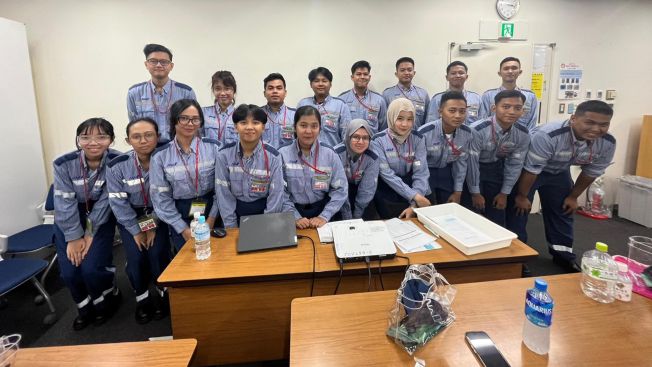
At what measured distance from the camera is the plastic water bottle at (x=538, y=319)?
2.77 ft

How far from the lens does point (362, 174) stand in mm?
2457

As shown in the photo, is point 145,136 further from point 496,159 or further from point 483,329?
point 496,159

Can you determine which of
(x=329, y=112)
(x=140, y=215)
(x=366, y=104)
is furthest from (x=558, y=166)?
(x=140, y=215)

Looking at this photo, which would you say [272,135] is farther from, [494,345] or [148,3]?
[494,345]

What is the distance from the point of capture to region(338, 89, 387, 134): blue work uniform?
3430mm

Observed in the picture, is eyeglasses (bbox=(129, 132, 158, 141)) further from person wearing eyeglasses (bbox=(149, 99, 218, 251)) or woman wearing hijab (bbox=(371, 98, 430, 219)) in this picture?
woman wearing hijab (bbox=(371, 98, 430, 219))

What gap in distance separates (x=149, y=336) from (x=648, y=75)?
6195 millimetres

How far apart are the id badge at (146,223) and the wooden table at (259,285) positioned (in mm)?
809

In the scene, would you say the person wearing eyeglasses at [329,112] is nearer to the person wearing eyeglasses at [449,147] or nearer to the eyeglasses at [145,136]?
the person wearing eyeglasses at [449,147]

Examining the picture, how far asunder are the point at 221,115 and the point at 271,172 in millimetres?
1313

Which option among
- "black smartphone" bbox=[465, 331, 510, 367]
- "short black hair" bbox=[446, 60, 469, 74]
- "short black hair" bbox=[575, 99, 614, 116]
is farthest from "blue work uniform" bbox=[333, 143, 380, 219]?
"short black hair" bbox=[446, 60, 469, 74]

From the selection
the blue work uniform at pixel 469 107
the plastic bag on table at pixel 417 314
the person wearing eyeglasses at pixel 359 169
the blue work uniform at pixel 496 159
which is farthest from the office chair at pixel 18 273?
the blue work uniform at pixel 469 107

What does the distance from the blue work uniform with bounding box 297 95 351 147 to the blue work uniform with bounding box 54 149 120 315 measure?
5.91 ft

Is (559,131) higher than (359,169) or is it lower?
higher
